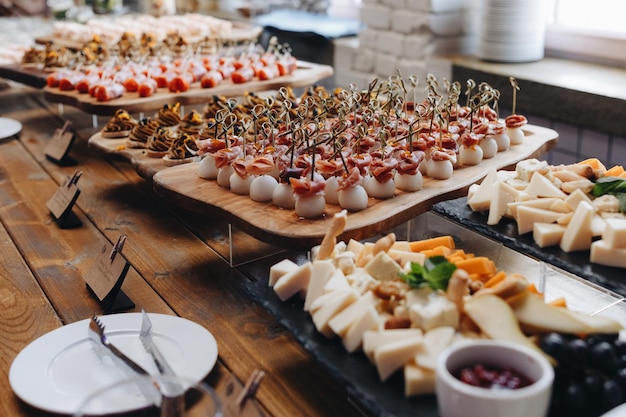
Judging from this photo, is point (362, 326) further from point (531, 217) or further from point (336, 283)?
point (531, 217)

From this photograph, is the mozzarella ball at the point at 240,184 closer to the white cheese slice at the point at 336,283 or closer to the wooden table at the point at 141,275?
the wooden table at the point at 141,275

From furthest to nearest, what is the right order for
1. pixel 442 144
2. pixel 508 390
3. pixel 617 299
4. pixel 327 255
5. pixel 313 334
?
pixel 442 144
pixel 617 299
pixel 327 255
pixel 313 334
pixel 508 390

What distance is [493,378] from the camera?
82cm

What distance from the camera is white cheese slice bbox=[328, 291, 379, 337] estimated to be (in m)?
1.01

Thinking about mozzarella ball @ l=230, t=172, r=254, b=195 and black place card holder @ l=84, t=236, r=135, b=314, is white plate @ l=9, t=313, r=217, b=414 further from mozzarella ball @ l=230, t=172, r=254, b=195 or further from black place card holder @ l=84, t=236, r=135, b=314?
mozzarella ball @ l=230, t=172, r=254, b=195

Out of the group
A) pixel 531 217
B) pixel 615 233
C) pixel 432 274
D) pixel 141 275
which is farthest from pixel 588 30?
pixel 432 274

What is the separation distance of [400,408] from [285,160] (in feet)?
2.82

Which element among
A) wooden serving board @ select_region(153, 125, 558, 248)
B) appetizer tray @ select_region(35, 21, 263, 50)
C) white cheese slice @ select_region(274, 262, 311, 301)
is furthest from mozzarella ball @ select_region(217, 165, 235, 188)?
appetizer tray @ select_region(35, 21, 263, 50)

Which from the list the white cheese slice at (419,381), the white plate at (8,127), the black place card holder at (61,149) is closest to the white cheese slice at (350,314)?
the white cheese slice at (419,381)

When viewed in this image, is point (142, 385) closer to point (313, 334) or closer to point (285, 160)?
point (313, 334)

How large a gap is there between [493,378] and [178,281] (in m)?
0.83

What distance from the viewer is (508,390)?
799 mm

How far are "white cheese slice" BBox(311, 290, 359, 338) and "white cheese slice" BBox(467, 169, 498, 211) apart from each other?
522mm

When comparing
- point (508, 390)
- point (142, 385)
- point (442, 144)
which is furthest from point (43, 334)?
point (442, 144)
